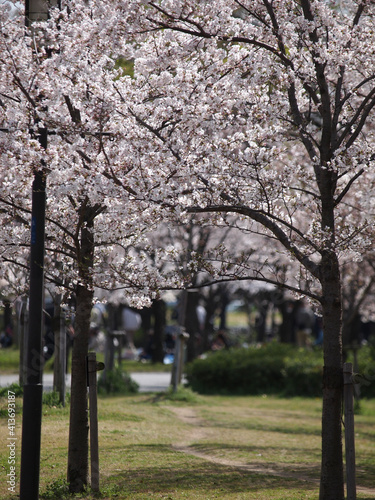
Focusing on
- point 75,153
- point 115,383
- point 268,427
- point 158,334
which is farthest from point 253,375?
point 75,153

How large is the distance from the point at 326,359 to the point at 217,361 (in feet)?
38.6

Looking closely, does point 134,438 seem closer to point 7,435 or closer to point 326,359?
point 7,435

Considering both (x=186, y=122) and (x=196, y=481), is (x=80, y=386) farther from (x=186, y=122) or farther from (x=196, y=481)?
(x=186, y=122)

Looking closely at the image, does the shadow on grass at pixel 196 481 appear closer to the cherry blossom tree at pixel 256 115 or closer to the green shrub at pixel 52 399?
the cherry blossom tree at pixel 256 115

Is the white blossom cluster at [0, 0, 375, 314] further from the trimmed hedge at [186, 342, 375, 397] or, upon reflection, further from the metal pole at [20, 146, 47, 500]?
the trimmed hedge at [186, 342, 375, 397]

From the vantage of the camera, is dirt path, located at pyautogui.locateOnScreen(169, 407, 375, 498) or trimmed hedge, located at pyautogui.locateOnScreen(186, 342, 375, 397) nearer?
dirt path, located at pyautogui.locateOnScreen(169, 407, 375, 498)

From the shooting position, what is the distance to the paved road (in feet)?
54.9

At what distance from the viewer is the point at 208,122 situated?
673 centimetres

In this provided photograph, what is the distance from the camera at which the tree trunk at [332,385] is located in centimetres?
670

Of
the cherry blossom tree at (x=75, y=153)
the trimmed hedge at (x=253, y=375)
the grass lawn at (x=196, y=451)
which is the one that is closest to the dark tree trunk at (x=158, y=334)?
the trimmed hedge at (x=253, y=375)

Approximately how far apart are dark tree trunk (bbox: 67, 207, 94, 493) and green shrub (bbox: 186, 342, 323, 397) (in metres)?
11.3

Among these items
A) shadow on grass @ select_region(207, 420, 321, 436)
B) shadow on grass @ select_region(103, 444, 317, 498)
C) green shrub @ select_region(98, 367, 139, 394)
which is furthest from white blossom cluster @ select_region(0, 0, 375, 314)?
green shrub @ select_region(98, 367, 139, 394)

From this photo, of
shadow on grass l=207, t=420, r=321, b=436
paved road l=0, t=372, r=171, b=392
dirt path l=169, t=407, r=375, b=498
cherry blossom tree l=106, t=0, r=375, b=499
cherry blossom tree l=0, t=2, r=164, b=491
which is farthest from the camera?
paved road l=0, t=372, r=171, b=392

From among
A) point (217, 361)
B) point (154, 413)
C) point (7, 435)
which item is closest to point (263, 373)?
point (217, 361)
